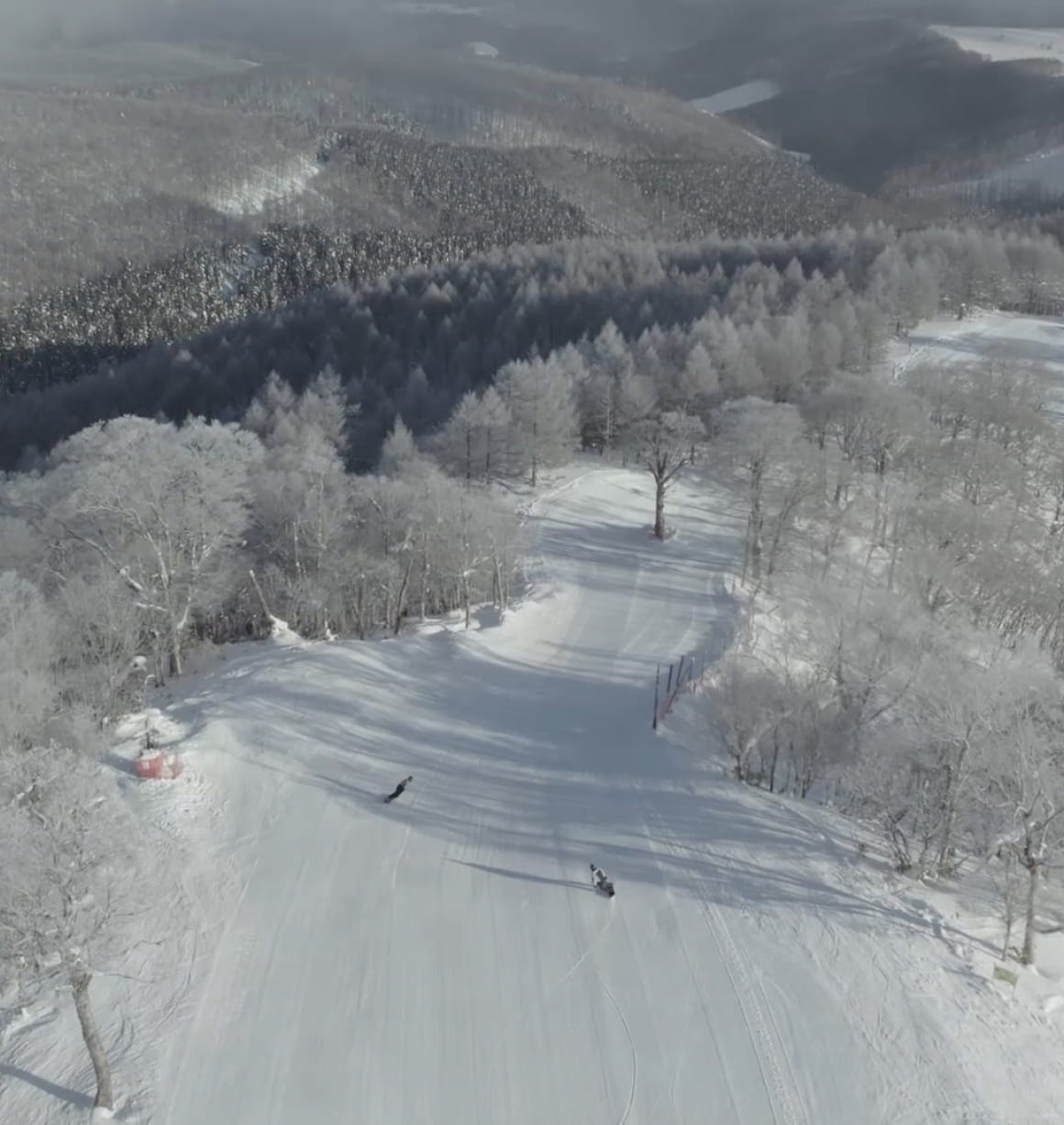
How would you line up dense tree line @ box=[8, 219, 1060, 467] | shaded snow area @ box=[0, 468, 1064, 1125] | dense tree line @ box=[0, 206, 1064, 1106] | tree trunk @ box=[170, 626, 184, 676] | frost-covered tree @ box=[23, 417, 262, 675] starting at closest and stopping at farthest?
shaded snow area @ box=[0, 468, 1064, 1125]
dense tree line @ box=[0, 206, 1064, 1106]
tree trunk @ box=[170, 626, 184, 676]
frost-covered tree @ box=[23, 417, 262, 675]
dense tree line @ box=[8, 219, 1060, 467]

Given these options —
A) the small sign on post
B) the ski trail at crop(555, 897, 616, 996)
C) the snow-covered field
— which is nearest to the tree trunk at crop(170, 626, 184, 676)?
the ski trail at crop(555, 897, 616, 996)

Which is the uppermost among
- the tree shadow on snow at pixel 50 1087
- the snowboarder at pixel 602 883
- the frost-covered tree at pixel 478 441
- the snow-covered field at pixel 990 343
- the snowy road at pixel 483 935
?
the snow-covered field at pixel 990 343

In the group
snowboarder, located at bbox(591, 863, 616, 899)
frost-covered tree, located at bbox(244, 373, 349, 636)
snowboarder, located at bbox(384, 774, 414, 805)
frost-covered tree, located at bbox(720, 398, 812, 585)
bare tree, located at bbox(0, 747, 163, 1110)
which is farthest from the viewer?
frost-covered tree, located at bbox(720, 398, 812, 585)

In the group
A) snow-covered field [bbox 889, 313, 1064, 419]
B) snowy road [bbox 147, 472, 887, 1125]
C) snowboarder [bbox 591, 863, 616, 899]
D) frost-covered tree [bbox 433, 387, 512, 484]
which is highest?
snow-covered field [bbox 889, 313, 1064, 419]

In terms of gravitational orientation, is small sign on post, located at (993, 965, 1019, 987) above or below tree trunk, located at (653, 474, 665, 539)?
below

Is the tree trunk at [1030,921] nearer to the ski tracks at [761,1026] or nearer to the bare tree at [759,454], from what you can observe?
the ski tracks at [761,1026]

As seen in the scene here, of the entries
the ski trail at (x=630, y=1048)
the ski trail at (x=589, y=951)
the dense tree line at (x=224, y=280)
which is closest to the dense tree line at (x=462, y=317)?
the dense tree line at (x=224, y=280)

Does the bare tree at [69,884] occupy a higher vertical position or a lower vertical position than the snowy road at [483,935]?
higher

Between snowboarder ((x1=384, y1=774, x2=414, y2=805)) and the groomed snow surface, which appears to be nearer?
the groomed snow surface

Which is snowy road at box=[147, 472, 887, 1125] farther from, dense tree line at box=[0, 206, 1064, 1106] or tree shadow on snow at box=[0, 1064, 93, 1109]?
dense tree line at box=[0, 206, 1064, 1106]
